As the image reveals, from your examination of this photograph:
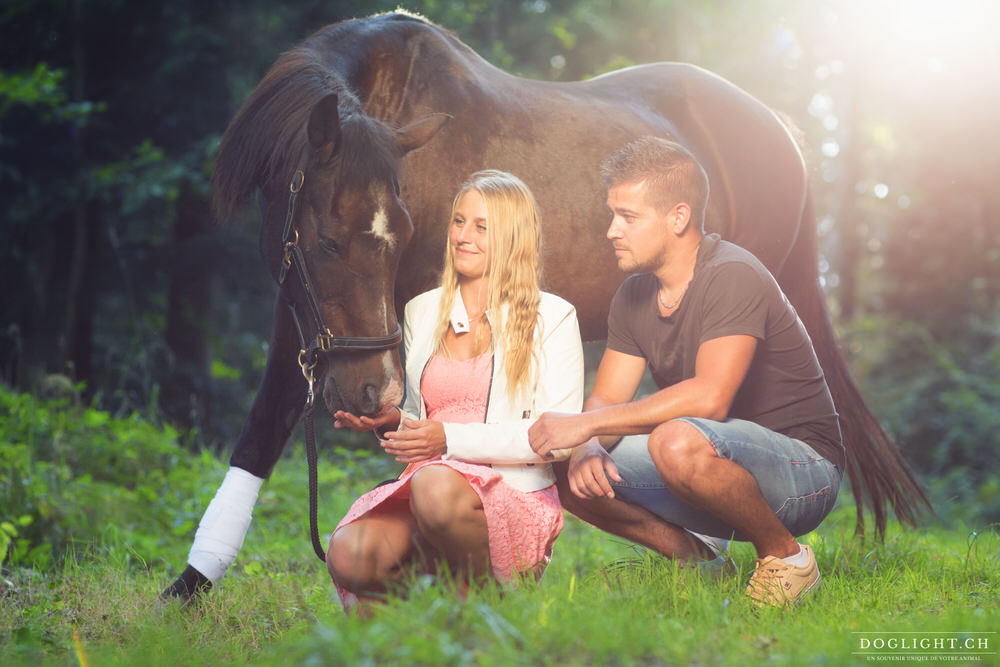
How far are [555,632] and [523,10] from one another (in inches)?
435

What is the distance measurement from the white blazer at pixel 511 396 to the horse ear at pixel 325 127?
63 cm

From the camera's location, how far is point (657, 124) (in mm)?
4699

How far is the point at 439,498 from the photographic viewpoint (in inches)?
98.6

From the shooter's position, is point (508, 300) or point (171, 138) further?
point (171, 138)

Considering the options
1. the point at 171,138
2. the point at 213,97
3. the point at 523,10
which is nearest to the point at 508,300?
the point at 213,97

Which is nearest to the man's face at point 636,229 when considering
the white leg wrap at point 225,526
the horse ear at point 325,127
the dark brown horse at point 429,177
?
the dark brown horse at point 429,177

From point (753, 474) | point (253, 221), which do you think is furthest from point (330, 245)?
point (253, 221)

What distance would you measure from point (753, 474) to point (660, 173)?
3.50 feet

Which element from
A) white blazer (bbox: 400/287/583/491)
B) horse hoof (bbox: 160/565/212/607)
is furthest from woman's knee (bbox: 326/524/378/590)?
horse hoof (bbox: 160/565/212/607)

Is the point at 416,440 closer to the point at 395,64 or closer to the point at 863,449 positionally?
the point at 395,64

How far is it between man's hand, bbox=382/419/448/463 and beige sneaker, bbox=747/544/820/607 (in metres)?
1.10

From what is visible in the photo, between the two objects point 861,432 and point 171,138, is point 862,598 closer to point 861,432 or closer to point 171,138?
point 861,432

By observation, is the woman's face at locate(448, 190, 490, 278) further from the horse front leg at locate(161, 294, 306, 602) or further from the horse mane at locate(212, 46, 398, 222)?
the horse front leg at locate(161, 294, 306, 602)

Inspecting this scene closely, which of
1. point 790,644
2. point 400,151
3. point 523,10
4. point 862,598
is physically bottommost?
point 862,598
